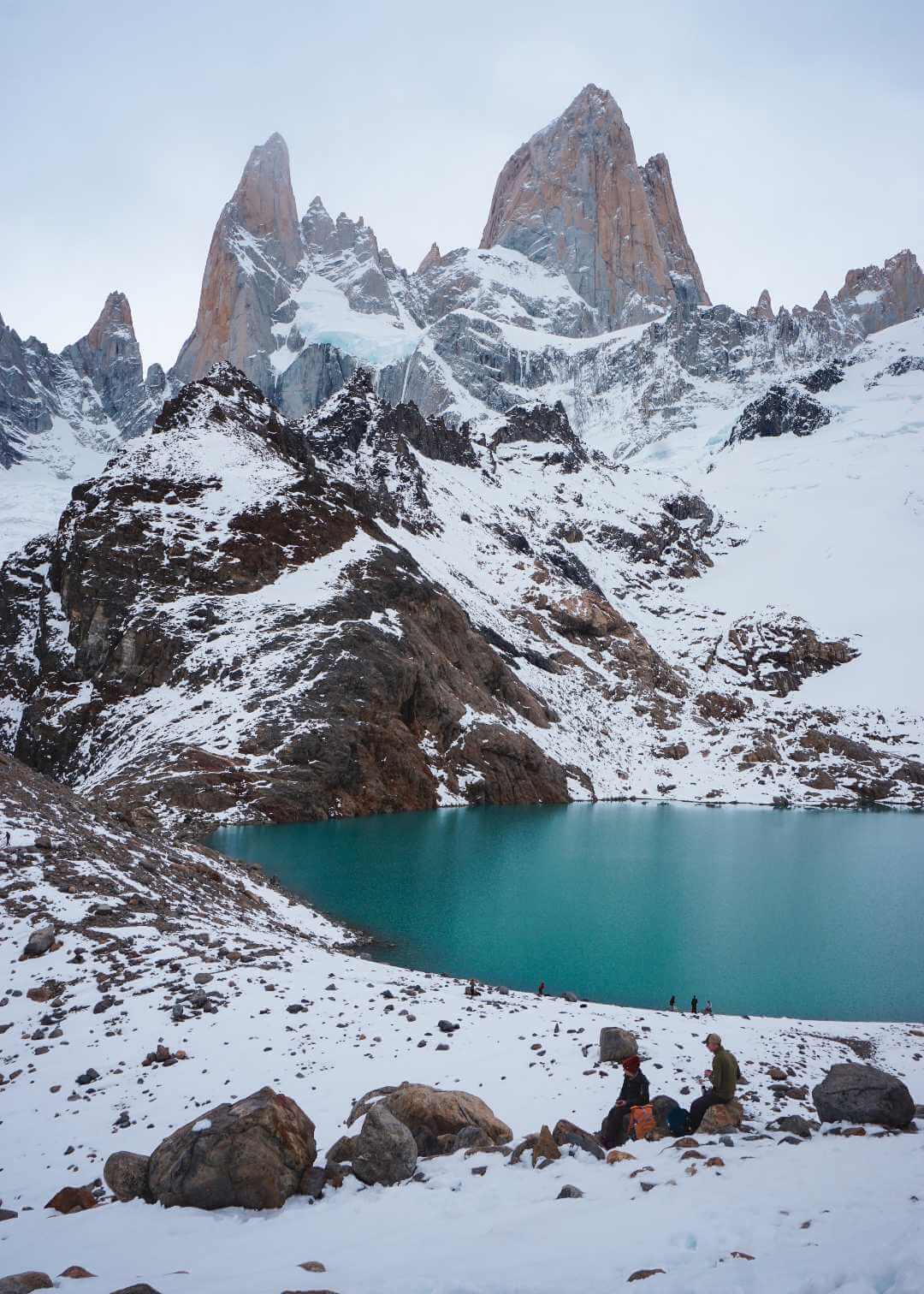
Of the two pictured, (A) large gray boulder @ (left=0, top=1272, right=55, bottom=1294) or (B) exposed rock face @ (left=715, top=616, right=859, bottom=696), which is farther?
(B) exposed rock face @ (left=715, top=616, right=859, bottom=696)

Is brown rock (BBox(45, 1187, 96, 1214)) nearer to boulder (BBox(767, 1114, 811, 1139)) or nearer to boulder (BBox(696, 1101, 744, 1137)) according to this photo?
boulder (BBox(696, 1101, 744, 1137))

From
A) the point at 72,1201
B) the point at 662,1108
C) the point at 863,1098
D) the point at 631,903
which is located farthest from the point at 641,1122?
the point at 631,903

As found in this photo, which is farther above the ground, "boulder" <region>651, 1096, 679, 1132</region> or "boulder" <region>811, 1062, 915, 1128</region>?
"boulder" <region>811, 1062, 915, 1128</region>

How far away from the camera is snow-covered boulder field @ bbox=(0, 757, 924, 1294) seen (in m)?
6.99

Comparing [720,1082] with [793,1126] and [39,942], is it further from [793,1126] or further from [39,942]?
[39,942]

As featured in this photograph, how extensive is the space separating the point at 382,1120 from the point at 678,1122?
16.3 ft

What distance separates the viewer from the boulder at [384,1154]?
9.73 metres

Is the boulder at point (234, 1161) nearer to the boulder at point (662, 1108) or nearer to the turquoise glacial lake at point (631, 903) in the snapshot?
the boulder at point (662, 1108)

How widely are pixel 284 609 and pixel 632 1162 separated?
76.1 m

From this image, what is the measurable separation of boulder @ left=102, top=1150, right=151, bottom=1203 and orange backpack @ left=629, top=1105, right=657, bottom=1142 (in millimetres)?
6902

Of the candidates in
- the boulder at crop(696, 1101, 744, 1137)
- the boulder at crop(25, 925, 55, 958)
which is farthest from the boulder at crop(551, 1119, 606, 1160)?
the boulder at crop(25, 925, 55, 958)

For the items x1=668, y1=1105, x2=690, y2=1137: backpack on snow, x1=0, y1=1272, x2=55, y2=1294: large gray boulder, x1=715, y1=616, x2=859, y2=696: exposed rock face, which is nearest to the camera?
x1=0, y1=1272, x2=55, y2=1294: large gray boulder

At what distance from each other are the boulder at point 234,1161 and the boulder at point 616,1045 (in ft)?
29.8

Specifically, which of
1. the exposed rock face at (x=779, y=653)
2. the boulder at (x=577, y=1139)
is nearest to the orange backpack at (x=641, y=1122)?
the boulder at (x=577, y=1139)
